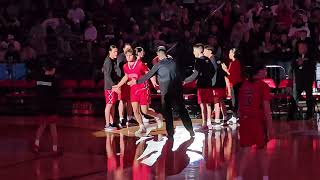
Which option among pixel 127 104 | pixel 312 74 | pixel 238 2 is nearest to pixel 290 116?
pixel 312 74

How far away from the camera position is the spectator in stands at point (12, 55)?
74.1 ft

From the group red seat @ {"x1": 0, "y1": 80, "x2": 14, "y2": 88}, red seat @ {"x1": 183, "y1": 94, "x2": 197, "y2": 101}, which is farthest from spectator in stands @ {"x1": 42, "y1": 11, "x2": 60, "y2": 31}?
red seat @ {"x1": 183, "y1": 94, "x2": 197, "y2": 101}

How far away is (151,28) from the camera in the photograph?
73.7 feet

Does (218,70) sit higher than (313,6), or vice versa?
(313,6)

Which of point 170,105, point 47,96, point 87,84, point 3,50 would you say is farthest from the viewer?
point 3,50

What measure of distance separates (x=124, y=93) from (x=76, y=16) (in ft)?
28.3

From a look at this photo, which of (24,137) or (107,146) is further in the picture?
(24,137)

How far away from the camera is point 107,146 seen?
13344mm

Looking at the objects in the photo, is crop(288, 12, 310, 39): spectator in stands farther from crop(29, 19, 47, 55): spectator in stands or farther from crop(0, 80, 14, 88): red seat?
crop(0, 80, 14, 88): red seat

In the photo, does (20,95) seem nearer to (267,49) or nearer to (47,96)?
(267,49)

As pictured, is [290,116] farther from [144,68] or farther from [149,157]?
[149,157]

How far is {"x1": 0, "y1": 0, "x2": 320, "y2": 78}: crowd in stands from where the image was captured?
20.4m

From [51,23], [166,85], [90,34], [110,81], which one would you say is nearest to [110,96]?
[110,81]

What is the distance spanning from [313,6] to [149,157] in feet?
39.3
